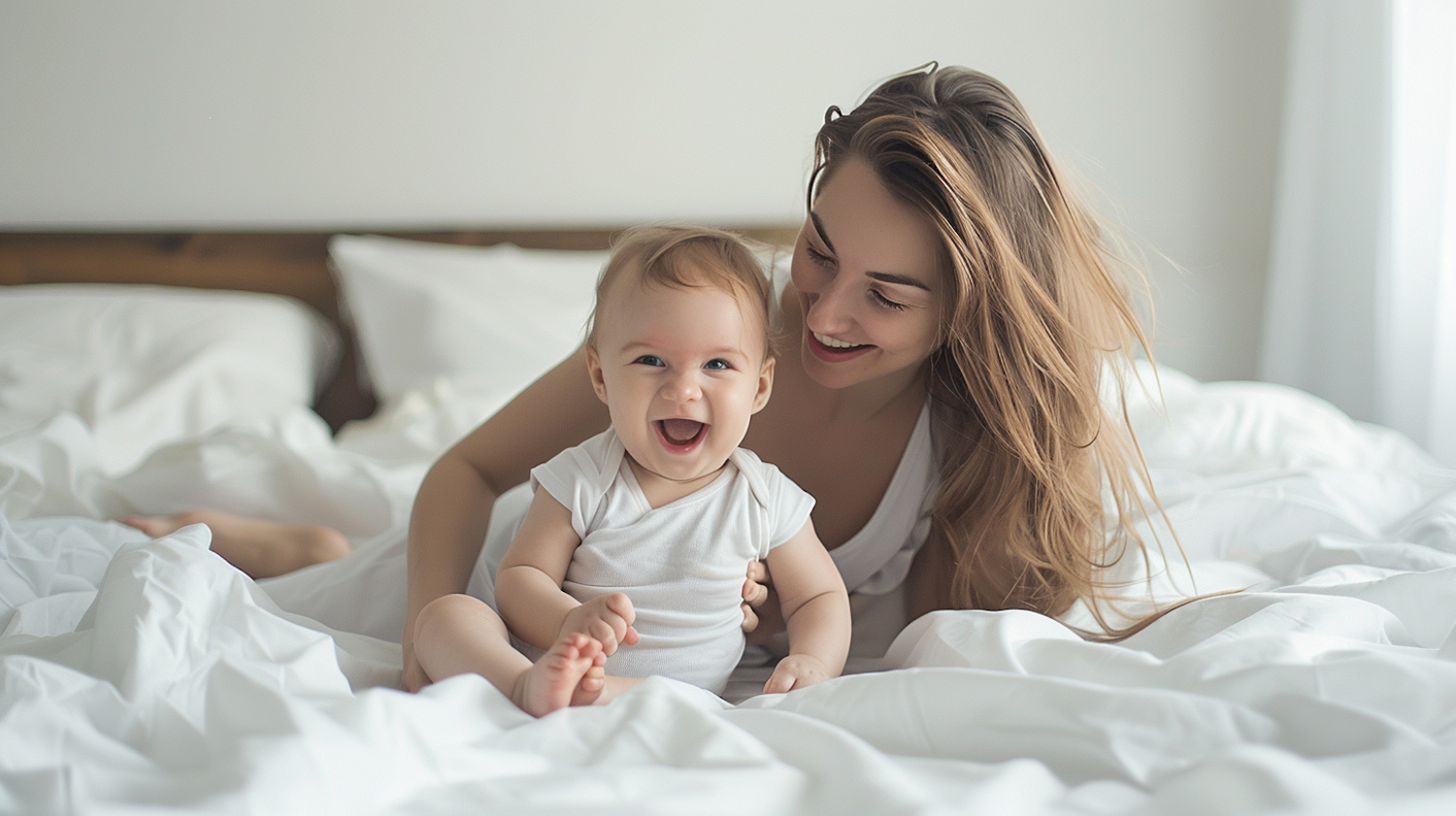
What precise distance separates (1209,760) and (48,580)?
1086mm

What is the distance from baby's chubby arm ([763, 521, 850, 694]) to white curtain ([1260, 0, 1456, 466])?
1738mm

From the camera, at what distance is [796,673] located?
2.86ft

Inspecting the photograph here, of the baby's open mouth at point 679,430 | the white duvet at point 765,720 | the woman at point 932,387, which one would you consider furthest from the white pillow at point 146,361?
the baby's open mouth at point 679,430

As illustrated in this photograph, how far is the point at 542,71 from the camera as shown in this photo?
2391 mm

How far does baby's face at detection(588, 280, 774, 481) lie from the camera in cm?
87

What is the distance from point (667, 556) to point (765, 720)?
242 millimetres

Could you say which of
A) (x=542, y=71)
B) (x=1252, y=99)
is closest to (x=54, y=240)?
(x=542, y=71)

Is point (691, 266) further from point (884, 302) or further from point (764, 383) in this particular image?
point (884, 302)

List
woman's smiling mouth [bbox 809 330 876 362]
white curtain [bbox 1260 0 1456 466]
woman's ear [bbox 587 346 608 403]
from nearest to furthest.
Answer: woman's ear [bbox 587 346 608 403] < woman's smiling mouth [bbox 809 330 876 362] < white curtain [bbox 1260 0 1456 466]

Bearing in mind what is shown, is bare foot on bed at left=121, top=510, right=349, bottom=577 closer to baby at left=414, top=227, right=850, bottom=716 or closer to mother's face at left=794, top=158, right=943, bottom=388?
baby at left=414, top=227, right=850, bottom=716

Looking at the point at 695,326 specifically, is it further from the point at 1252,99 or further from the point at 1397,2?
the point at 1252,99

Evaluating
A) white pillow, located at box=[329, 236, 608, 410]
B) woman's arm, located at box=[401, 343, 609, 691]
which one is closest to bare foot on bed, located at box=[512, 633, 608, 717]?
woman's arm, located at box=[401, 343, 609, 691]

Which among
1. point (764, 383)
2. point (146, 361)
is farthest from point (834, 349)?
point (146, 361)

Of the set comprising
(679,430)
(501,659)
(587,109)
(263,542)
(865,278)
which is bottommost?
(263,542)
